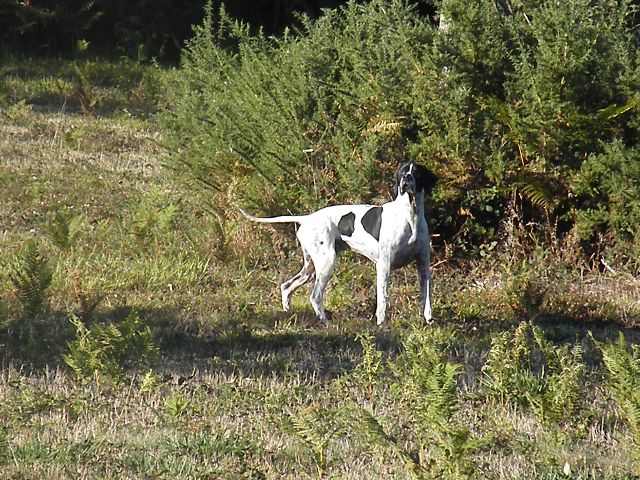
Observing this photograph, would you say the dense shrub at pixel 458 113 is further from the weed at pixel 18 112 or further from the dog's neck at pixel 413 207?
the weed at pixel 18 112

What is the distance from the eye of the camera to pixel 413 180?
923 centimetres

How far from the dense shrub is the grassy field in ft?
1.58

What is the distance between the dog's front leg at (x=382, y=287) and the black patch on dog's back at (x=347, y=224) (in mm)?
377

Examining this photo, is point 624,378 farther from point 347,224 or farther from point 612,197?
point 612,197

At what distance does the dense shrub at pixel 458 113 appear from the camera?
10.8m

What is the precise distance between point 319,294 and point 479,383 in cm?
205

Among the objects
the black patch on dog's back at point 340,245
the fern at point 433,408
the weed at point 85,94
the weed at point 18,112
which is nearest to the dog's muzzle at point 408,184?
the black patch on dog's back at point 340,245

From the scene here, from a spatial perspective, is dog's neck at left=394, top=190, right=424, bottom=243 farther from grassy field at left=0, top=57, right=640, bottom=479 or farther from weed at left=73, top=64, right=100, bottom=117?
weed at left=73, top=64, right=100, bottom=117

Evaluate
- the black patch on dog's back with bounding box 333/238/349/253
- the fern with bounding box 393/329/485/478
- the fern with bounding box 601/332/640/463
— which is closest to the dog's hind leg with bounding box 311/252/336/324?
→ the black patch on dog's back with bounding box 333/238/349/253

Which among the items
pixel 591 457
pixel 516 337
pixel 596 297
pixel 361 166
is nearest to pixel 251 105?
pixel 361 166

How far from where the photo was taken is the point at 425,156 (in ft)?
37.3

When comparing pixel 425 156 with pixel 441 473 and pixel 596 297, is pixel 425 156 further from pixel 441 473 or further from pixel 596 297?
pixel 441 473

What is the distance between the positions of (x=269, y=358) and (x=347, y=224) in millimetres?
1646

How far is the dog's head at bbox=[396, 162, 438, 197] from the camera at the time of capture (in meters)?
9.22
